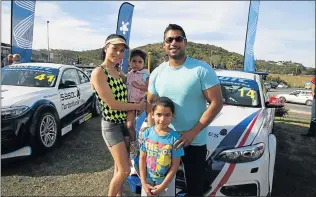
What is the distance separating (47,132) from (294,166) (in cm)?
419

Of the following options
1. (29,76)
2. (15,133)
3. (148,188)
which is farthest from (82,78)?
(148,188)

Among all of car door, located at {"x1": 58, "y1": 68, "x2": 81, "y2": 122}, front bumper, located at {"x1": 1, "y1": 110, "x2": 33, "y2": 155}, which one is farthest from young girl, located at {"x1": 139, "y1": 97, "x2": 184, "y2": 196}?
car door, located at {"x1": 58, "y1": 68, "x2": 81, "y2": 122}

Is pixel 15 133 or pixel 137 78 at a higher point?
pixel 137 78

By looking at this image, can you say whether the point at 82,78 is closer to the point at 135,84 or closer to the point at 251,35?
the point at 135,84

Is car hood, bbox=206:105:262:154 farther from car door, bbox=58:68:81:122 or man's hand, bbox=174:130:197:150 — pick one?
car door, bbox=58:68:81:122

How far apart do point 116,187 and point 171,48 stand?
1383 mm

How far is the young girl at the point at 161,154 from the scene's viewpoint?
212cm

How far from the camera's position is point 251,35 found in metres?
11.6

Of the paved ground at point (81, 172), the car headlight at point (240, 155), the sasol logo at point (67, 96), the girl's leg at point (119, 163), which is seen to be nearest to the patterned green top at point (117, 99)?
the girl's leg at point (119, 163)

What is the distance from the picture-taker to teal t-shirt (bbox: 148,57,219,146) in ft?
6.86

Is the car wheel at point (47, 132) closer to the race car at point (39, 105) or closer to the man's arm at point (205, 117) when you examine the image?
the race car at point (39, 105)

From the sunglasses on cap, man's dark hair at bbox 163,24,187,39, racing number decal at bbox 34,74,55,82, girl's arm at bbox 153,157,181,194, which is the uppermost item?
man's dark hair at bbox 163,24,187,39

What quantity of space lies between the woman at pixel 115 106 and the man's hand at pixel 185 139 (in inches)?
20.6

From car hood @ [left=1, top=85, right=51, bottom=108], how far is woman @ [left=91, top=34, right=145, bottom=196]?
2.34 meters
